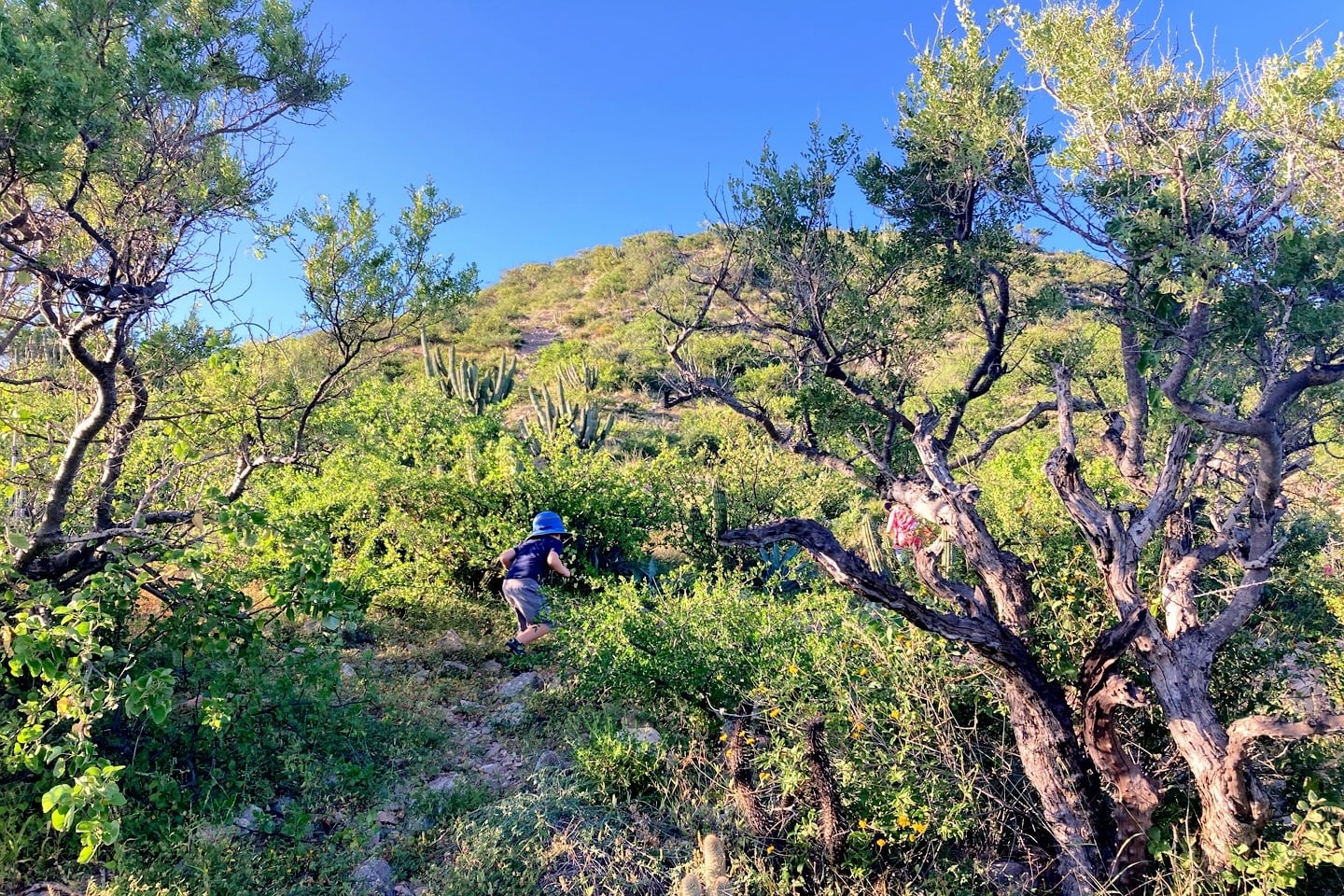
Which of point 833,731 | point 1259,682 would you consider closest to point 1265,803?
point 1259,682

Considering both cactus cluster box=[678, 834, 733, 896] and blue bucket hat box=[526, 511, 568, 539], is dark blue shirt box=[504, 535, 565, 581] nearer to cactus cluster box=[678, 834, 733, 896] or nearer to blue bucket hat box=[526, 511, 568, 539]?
blue bucket hat box=[526, 511, 568, 539]

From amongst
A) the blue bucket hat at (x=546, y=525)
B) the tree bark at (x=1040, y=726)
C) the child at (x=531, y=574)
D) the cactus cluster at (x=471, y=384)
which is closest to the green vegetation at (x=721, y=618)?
the tree bark at (x=1040, y=726)

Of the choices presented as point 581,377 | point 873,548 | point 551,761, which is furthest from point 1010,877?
point 581,377

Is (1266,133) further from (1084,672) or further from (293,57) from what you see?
(293,57)

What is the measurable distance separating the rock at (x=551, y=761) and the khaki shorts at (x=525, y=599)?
1.69m

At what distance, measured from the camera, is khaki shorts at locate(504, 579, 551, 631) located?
6074 millimetres

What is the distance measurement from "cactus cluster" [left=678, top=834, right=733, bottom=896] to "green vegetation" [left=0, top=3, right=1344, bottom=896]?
2cm

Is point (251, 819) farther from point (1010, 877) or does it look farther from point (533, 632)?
point (1010, 877)

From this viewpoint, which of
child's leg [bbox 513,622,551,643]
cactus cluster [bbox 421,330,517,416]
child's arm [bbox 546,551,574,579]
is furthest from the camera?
cactus cluster [bbox 421,330,517,416]

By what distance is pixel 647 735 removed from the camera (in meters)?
4.47

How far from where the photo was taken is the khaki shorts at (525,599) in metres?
6.07

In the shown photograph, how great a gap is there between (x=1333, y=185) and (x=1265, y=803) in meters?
2.91

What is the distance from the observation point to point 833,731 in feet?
12.1

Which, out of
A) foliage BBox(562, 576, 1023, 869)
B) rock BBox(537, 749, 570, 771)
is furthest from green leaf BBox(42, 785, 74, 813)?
foliage BBox(562, 576, 1023, 869)
